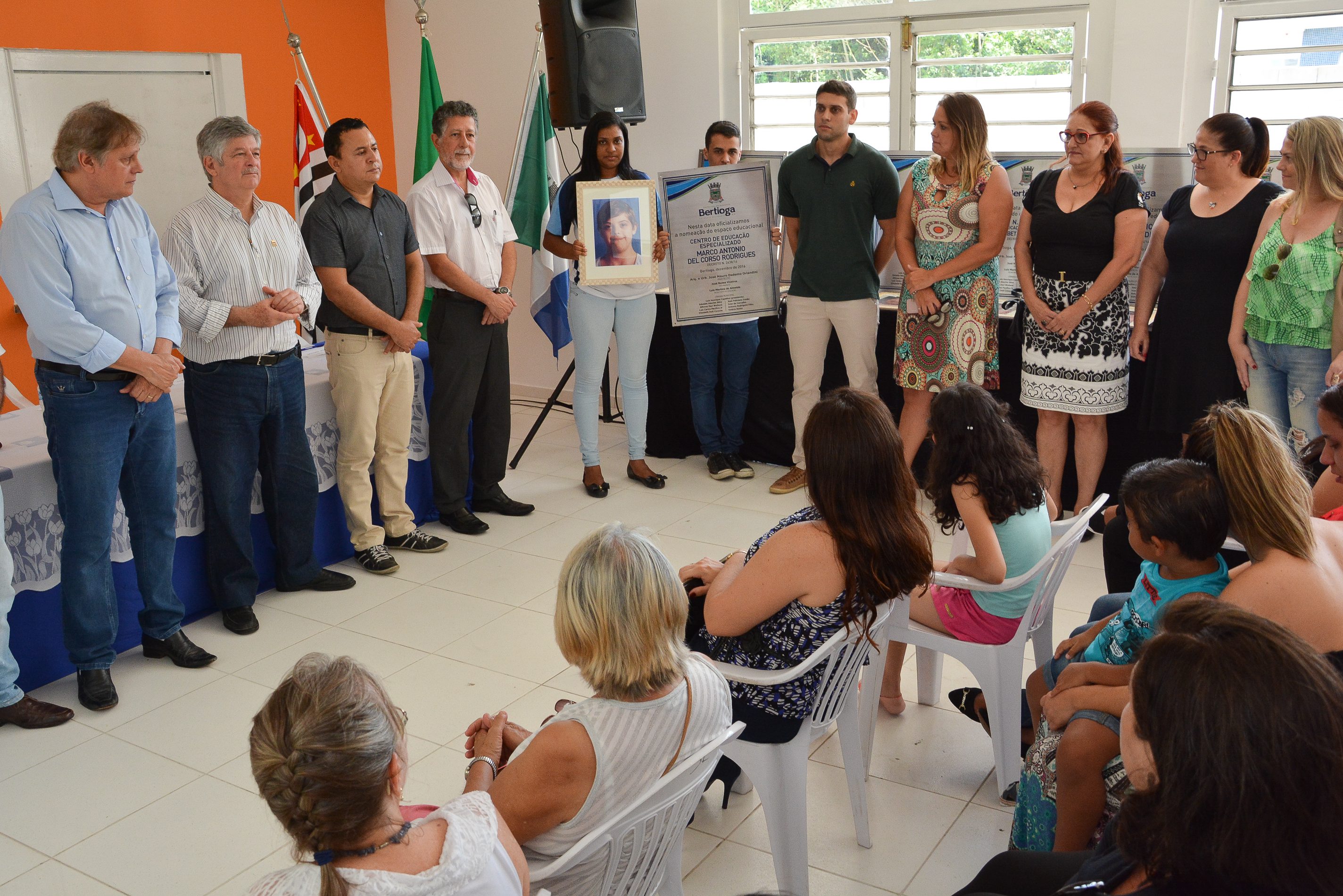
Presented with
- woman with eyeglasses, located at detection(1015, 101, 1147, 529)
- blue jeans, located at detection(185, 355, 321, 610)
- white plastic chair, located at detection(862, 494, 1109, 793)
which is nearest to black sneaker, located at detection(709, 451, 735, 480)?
woman with eyeglasses, located at detection(1015, 101, 1147, 529)

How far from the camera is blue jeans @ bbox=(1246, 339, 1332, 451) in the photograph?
363cm

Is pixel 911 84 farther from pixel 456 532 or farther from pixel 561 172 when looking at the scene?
pixel 456 532

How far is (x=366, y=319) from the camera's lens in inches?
154

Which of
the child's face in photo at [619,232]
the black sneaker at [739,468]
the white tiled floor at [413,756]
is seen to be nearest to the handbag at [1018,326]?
the white tiled floor at [413,756]

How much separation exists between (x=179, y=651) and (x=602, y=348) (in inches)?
90.4

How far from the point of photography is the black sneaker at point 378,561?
410cm

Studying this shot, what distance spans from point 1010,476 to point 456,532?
2.70 meters

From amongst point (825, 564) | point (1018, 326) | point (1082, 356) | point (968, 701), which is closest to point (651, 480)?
point (1018, 326)

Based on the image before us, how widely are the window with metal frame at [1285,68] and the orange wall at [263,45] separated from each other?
478 cm

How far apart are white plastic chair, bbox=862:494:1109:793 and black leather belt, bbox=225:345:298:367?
7.18ft

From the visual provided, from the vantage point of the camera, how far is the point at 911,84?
5598 millimetres

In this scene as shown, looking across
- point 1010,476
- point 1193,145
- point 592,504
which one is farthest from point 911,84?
point 1010,476

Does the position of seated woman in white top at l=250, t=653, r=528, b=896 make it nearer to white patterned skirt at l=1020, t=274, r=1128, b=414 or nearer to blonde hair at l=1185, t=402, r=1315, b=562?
blonde hair at l=1185, t=402, r=1315, b=562

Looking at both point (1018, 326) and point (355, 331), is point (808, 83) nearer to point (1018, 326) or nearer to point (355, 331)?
point (1018, 326)
